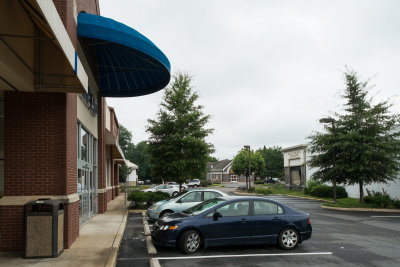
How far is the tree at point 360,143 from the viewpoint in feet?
72.1

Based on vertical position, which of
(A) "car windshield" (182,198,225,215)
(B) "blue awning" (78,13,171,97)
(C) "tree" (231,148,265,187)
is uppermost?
(B) "blue awning" (78,13,171,97)

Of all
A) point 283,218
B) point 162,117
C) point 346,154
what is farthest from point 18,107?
point 346,154

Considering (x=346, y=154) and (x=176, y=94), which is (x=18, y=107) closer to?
(x=176, y=94)

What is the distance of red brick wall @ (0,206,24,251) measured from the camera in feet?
27.9

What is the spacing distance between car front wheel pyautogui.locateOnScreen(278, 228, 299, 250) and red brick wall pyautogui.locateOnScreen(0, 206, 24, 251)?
6.41 meters

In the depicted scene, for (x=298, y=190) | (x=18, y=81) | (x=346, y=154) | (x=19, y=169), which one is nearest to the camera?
(x=18, y=81)

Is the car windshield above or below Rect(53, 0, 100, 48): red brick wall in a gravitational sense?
below

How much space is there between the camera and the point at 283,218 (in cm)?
980

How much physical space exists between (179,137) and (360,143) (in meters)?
11.0

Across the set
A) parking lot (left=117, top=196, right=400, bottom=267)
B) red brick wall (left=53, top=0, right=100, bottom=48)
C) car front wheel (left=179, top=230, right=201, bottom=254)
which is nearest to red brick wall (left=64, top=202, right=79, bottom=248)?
parking lot (left=117, top=196, right=400, bottom=267)

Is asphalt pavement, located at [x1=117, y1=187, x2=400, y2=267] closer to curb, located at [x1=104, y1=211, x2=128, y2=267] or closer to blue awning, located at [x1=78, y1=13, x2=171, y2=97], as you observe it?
curb, located at [x1=104, y1=211, x2=128, y2=267]

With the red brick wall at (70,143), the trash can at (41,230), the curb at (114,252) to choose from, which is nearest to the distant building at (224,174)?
the curb at (114,252)

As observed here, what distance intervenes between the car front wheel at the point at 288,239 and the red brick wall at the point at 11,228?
641 centimetres

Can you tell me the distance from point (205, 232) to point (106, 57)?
8.80 meters
